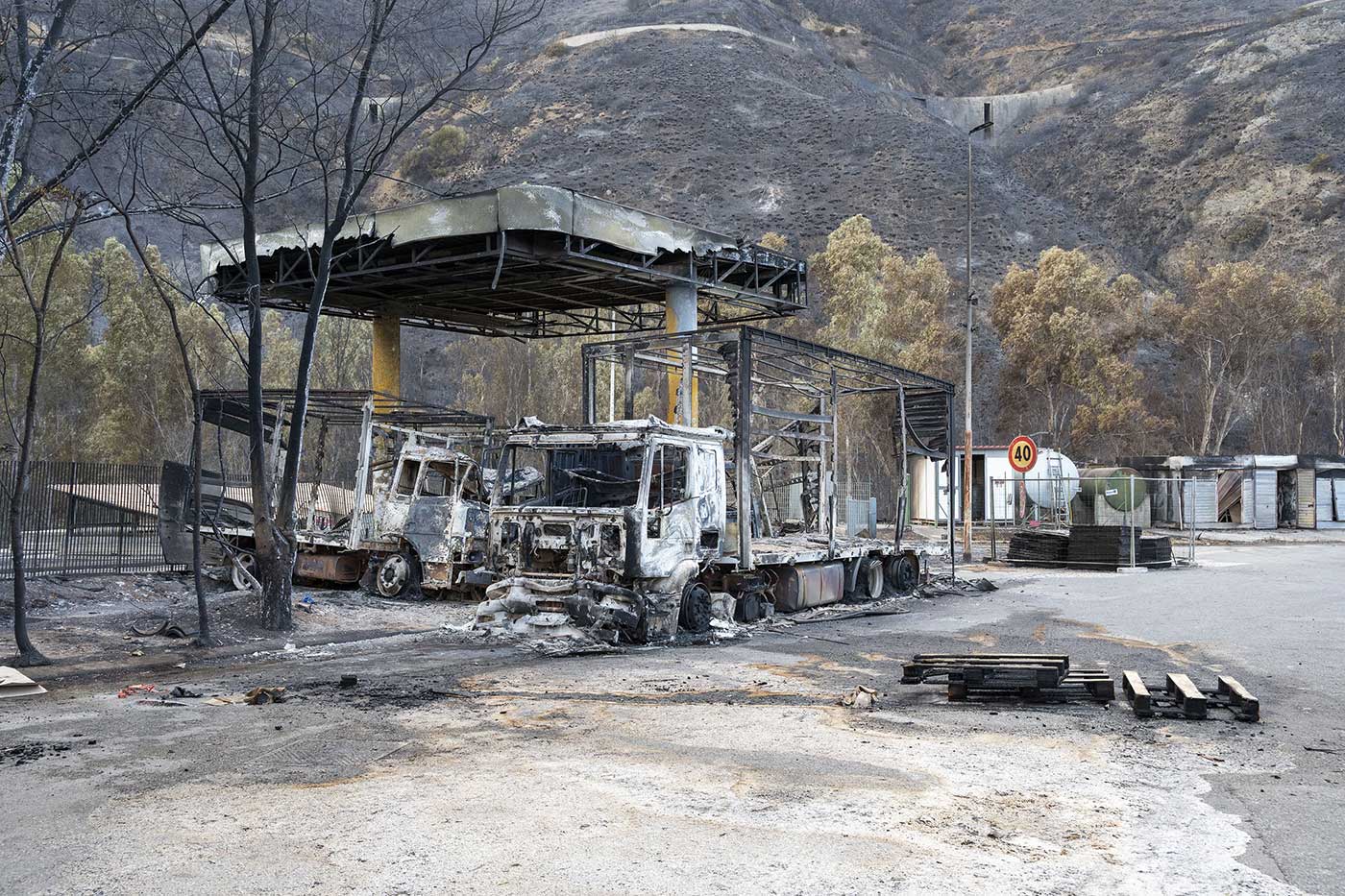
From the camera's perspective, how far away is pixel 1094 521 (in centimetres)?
3819

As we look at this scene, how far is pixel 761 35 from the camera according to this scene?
108 meters

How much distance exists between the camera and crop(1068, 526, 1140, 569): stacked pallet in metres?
23.7

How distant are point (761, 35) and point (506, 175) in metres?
41.8

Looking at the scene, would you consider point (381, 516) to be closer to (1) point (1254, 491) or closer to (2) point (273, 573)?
(2) point (273, 573)

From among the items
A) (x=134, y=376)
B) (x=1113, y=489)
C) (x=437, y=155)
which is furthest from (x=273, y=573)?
(x=437, y=155)

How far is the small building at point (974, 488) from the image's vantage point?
37.5m

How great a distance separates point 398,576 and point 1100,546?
610 inches

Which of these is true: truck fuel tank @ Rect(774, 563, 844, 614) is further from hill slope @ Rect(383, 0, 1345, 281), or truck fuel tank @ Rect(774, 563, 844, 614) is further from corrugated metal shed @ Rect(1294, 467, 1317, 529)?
hill slope @ Rect(383, 0, 1345, 281)

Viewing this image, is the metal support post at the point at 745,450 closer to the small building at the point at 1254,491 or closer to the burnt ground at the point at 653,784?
the burnt ground at the point at 653,784

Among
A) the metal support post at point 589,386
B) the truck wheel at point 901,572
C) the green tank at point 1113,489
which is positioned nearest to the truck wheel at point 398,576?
the metal support post at point 589,386

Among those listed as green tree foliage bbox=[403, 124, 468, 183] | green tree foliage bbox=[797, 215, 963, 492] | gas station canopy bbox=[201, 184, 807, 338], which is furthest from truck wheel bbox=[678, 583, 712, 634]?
green tree foliage bbox=[403, 124, 468, 183]

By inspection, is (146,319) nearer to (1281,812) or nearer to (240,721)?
(240,721)

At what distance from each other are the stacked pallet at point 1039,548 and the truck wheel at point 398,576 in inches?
572

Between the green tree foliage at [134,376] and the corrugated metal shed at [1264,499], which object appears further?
the corrugated metal shed at [1264,499]
